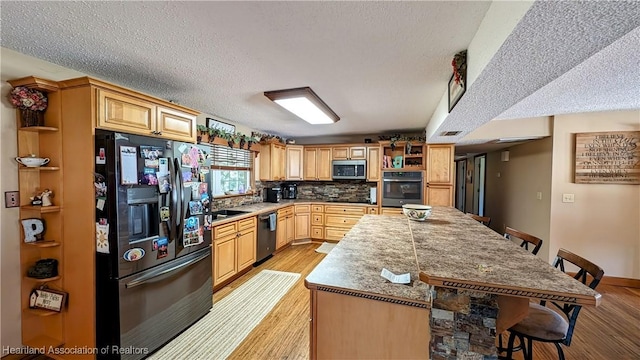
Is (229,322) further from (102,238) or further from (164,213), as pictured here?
(102,238)

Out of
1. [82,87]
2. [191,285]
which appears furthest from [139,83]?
[191,285]

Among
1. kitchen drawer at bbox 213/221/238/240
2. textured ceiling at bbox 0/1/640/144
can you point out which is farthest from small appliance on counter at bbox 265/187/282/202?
textured ceiling at bbox 0/1/640/144

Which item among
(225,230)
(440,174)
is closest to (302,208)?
(225,230)

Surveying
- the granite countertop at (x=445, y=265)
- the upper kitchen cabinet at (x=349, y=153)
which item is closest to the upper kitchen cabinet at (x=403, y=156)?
the upper kitchen cabinet at (x=349, y=153)

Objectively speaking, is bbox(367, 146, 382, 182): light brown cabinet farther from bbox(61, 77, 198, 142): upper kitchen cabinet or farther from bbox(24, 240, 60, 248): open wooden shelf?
bbox(24, 240, 60, 248): open wooden shelf

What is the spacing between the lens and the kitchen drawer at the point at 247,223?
3354 millimetres

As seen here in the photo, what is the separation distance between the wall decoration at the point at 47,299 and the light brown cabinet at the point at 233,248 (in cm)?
124

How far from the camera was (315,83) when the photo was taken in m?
2.31

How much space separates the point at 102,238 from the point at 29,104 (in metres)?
1.08

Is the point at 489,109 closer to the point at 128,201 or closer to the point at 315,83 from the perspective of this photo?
the point at 315,83

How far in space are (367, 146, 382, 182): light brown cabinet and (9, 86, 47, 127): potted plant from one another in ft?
14.4

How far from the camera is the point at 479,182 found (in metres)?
7.04

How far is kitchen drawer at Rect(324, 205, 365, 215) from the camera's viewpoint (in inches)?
192

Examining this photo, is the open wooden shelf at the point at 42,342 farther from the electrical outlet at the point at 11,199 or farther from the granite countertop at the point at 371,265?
the granite countertop at the point at 371,265
